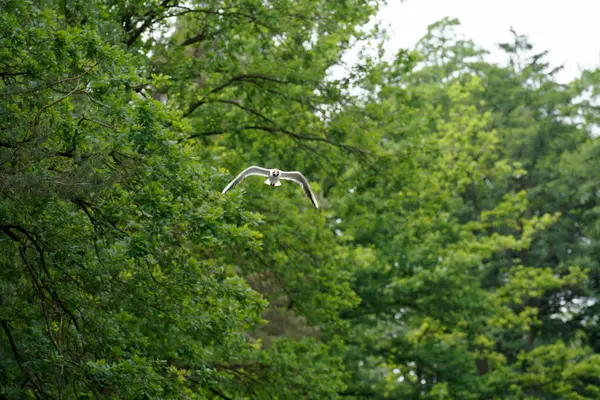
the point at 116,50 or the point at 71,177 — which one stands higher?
the point at 116,50

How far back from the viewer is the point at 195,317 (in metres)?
11.7

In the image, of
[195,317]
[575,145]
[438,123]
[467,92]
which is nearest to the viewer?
[195,317]

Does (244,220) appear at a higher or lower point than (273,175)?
lower

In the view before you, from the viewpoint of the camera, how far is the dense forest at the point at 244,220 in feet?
33.5

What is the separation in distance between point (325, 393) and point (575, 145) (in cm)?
2376

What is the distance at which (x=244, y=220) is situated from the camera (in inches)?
451

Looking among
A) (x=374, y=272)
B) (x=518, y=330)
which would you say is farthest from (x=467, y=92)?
(x=374, y=272)

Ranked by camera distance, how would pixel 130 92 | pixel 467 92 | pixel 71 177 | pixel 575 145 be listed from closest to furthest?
pixel 71 177 < pixel 130 92 < pixel 467 92 < pixel 575 145

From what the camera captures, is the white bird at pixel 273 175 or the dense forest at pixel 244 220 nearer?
the dense forest at pixel 244 220

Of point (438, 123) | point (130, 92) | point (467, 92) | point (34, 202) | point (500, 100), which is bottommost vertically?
point (34, 202)

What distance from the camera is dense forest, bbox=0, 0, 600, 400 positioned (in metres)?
10.2

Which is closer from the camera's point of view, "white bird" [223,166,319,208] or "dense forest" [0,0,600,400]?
"dense forest" [0,0,600,400]

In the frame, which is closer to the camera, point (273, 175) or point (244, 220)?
point (273, 175)

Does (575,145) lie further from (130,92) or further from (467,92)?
(130,92)
